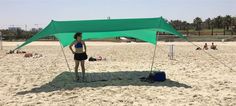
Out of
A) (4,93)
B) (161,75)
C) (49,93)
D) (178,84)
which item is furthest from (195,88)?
(4,93)

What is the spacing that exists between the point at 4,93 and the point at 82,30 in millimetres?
3002

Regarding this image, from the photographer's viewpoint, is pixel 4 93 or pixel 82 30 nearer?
pixel 4 93

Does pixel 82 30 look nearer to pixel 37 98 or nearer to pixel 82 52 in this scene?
pixel 82 52

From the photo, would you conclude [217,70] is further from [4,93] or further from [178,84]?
[4,93]

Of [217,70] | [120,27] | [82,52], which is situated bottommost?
[217,70]

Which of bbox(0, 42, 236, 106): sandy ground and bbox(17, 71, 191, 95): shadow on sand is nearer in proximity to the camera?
bbox(0, 42, 236, 106): sandy ground

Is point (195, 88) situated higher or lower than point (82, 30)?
lower

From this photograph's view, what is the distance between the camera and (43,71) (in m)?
13.3

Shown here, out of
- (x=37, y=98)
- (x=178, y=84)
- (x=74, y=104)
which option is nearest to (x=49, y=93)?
(x=37, y=98)

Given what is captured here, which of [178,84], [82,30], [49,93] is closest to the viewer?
[49,93]

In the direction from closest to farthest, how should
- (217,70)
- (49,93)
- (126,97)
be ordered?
(126,97) < (49,93) < (217,70)

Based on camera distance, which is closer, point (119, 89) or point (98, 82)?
point (119, 89)

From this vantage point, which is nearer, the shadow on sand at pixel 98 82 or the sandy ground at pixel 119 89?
the sandy ground at pixel 119 89

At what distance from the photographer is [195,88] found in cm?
923
